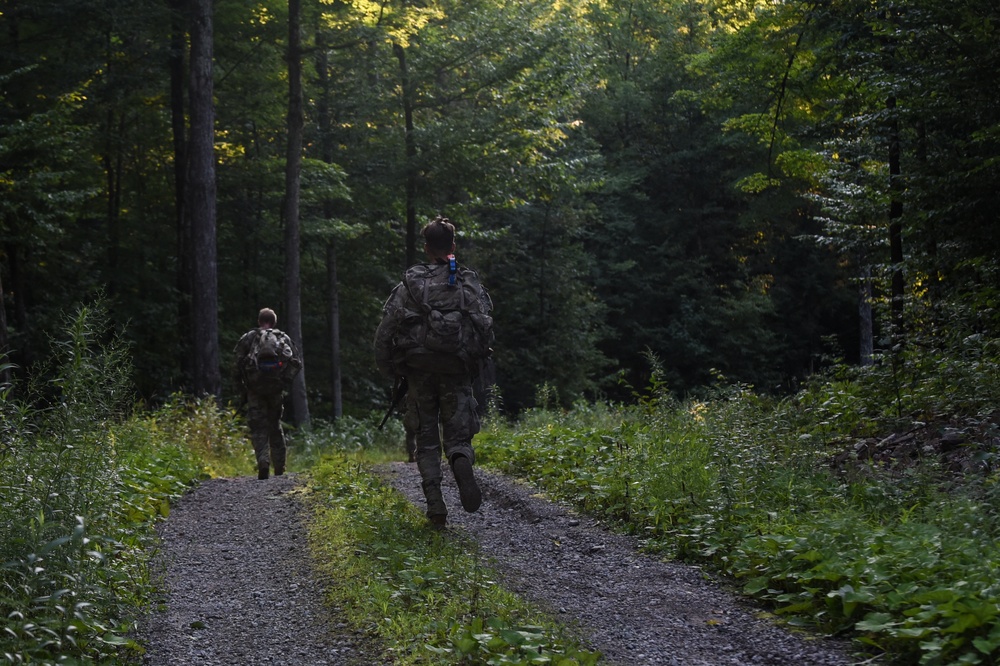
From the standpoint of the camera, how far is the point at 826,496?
700 centimetres

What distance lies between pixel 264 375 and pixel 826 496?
7.56m

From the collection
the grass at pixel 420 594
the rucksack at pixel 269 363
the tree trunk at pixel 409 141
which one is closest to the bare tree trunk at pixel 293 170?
the tree trunk at pixel 409 141

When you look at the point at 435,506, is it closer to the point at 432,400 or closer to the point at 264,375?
the point at 432,400

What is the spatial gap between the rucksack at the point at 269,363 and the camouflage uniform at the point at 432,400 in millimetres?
4734

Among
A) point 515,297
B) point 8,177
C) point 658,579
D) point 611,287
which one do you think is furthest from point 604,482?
point 611,287

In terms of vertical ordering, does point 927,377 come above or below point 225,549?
above

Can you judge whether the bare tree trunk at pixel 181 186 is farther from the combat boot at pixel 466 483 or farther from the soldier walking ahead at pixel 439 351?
the combat boot at pixel 466 483

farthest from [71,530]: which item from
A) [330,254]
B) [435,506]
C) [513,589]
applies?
[330,254]

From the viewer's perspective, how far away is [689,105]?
4050 centimetres

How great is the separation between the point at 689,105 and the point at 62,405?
1489 inches

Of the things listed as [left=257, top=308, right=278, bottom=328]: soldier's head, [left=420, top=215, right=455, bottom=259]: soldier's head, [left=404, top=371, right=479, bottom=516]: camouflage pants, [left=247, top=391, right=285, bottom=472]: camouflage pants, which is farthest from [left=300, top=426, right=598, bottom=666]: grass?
[left=257, top=308, right=278, bottom=328]: soldier's head

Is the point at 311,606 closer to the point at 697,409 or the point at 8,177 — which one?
the point at 697,409

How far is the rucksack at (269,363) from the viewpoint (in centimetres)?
1221

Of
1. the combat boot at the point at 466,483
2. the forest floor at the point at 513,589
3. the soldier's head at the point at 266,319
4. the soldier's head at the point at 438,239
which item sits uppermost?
the soldier's head at the point at 438,239
